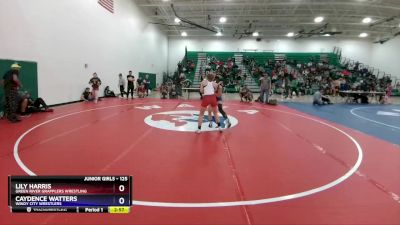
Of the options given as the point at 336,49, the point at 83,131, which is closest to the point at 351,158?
the point at 83,131

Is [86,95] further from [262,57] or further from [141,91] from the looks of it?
[262,57]

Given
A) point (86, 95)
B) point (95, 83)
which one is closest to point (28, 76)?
point (95, 83)

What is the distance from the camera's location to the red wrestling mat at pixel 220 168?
304 centimetres

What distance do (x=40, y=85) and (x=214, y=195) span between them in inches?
401

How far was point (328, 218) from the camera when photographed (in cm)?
299

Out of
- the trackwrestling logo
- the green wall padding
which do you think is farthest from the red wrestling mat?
the green wall padding

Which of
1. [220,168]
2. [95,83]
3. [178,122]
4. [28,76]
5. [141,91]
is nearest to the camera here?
[220,168]

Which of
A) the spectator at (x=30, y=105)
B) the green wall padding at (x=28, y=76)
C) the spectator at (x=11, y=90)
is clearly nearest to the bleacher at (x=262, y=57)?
the green wall padding at (x=28, y=76)

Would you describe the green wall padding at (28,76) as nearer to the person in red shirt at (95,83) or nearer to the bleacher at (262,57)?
the person in red shirt at (95,83)

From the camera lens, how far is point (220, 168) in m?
4.53

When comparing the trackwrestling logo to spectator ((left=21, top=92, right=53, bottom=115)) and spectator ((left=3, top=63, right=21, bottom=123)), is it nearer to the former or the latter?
spectator ((left=3, top=63, right=21, bottom=123))

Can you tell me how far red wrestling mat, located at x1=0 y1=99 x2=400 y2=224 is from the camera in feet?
9.98

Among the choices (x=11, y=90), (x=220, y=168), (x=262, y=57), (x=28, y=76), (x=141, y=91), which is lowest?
(x=220, y=168)

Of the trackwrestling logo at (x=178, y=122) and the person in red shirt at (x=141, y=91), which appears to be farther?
the person in red shirt at (x=141, y=91)
